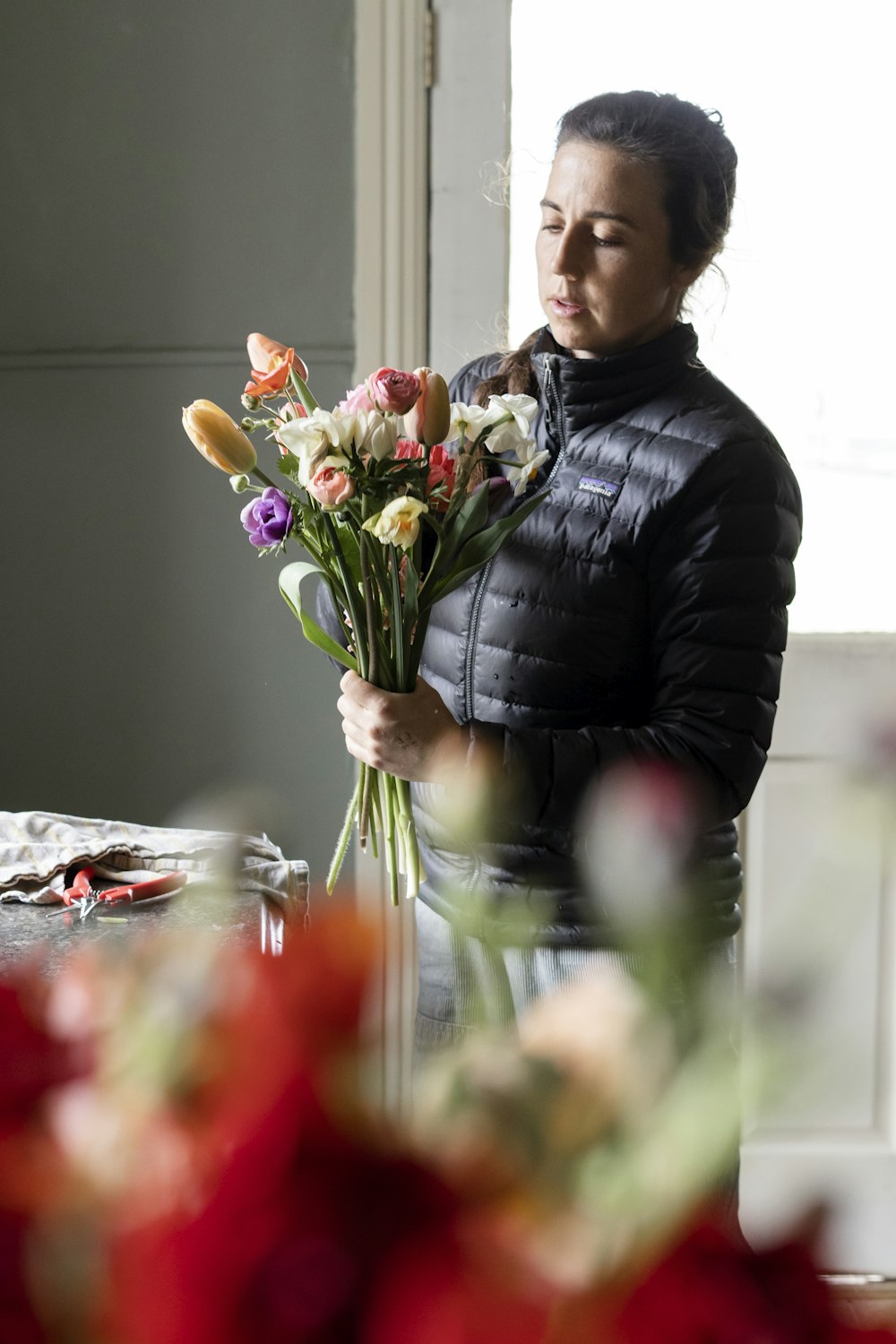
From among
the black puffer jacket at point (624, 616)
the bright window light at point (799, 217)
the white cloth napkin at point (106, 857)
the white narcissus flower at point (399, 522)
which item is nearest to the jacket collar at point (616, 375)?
the black puffer jacket at point (624, 616)

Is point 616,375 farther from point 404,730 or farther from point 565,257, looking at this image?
point 404,730

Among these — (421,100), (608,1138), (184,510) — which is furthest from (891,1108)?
(608,1138)

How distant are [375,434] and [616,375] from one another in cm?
37

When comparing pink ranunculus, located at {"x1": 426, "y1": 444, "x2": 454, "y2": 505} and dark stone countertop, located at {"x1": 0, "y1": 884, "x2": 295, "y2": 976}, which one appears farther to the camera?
pink ranunculus, located at {"x1": 426, "y1": 444, "x2": 454, "y2": 505}

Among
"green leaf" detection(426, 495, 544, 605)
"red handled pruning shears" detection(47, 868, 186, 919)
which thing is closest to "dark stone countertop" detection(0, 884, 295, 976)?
"red handled pruning shears" detection(47, 868, 186, 919)

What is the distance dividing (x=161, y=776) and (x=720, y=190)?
50.6 inches

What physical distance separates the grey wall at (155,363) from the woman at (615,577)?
72 cm

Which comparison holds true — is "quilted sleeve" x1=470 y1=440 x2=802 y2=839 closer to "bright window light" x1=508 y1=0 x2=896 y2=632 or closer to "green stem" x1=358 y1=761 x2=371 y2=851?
"green stem" x1=358 y1=761 x2=371 y2=851

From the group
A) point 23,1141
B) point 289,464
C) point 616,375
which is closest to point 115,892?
point 289,464

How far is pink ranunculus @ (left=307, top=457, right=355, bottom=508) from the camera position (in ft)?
3.69

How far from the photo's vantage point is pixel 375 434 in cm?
115

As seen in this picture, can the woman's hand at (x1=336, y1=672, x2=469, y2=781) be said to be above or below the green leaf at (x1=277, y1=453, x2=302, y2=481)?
below

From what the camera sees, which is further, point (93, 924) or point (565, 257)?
point (565, 257)

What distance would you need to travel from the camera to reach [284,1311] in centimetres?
18
